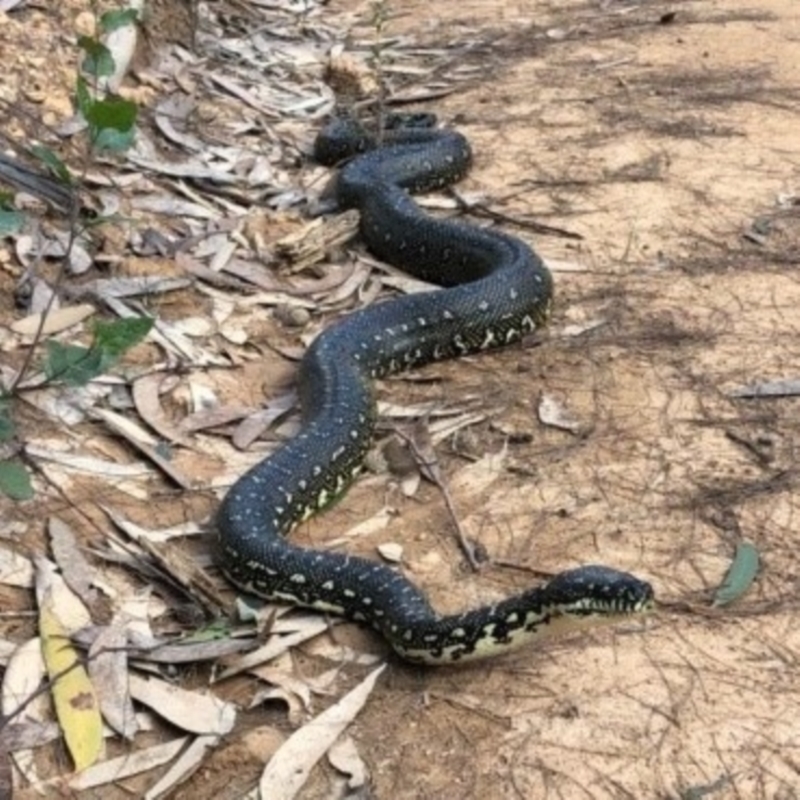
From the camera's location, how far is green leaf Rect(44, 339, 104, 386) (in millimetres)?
4809

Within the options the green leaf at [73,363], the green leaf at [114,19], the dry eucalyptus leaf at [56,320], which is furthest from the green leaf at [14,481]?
the dry eucalyptus leaf at [56,320]

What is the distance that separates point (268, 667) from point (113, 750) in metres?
0.71

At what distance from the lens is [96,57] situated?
5.07 meters

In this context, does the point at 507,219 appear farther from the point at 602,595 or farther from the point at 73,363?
the point at 73,363

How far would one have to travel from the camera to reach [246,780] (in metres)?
5.02

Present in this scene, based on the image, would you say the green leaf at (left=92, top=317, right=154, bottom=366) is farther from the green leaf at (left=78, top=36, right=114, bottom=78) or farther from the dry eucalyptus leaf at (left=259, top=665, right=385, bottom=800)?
the dry eucalyptus leaf at (left=259, top=665, right=385, bottom=800)

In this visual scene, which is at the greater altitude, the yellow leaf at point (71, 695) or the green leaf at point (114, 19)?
the green leaf at point (114, 19)

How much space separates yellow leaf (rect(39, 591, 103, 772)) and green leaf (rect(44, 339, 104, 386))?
1.03m

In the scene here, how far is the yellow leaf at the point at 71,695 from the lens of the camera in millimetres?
5070

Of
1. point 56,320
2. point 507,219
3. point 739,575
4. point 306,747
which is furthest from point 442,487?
point 507,219

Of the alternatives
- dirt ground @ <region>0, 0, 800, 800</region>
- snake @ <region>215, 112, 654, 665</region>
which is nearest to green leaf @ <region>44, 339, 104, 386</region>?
dirt ground @ <region>0, 0, 800, 800</region>

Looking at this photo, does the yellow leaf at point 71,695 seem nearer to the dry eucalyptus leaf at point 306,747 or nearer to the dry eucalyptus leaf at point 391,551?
the dry eucalyptus leaf at point 306,747

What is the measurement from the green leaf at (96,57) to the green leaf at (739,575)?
3.15m

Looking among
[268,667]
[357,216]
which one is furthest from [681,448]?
[357,216]
